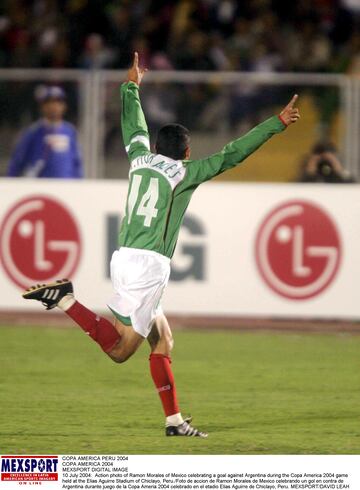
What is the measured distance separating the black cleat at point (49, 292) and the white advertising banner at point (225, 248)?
5034 millimetres

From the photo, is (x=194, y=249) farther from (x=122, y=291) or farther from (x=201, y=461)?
(x=201, y=461)

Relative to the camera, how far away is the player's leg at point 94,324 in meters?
9.12

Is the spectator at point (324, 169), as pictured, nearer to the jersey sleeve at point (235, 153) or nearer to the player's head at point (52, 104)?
the player's head at point (52, 104)

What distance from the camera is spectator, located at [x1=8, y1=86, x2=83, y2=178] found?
50.7 feet

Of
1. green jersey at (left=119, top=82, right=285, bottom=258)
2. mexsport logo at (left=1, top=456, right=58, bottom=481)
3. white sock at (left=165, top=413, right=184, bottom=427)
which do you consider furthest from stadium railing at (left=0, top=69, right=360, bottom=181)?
mexsport logo at (left=1, top=456, right=58, bottom=481)

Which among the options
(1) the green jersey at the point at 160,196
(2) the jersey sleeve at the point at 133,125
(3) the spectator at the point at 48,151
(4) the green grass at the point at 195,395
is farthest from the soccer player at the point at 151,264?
(3) the spectator at the point at 48,151

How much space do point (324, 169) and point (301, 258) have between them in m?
→ 1.22

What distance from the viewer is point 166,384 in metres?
9.13

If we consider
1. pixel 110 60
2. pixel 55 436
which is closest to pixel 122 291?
pixel 55 436

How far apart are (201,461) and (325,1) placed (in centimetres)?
1342

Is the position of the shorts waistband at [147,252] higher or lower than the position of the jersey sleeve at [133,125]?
lower

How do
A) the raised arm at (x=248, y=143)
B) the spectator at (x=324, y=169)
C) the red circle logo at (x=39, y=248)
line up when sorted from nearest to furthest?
1. the raised arm at (x=248, y=143)
2. the red circle logo at (x=39, y=248)
3. the spectator at (x=324, y=169)

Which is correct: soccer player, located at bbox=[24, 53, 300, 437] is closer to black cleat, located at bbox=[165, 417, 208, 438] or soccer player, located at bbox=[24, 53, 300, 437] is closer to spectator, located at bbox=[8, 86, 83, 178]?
black cleat, located at bbox=[165, 417, 208, 438]

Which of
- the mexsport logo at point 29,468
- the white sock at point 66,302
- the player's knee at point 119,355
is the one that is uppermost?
the white sock at point 66,302
